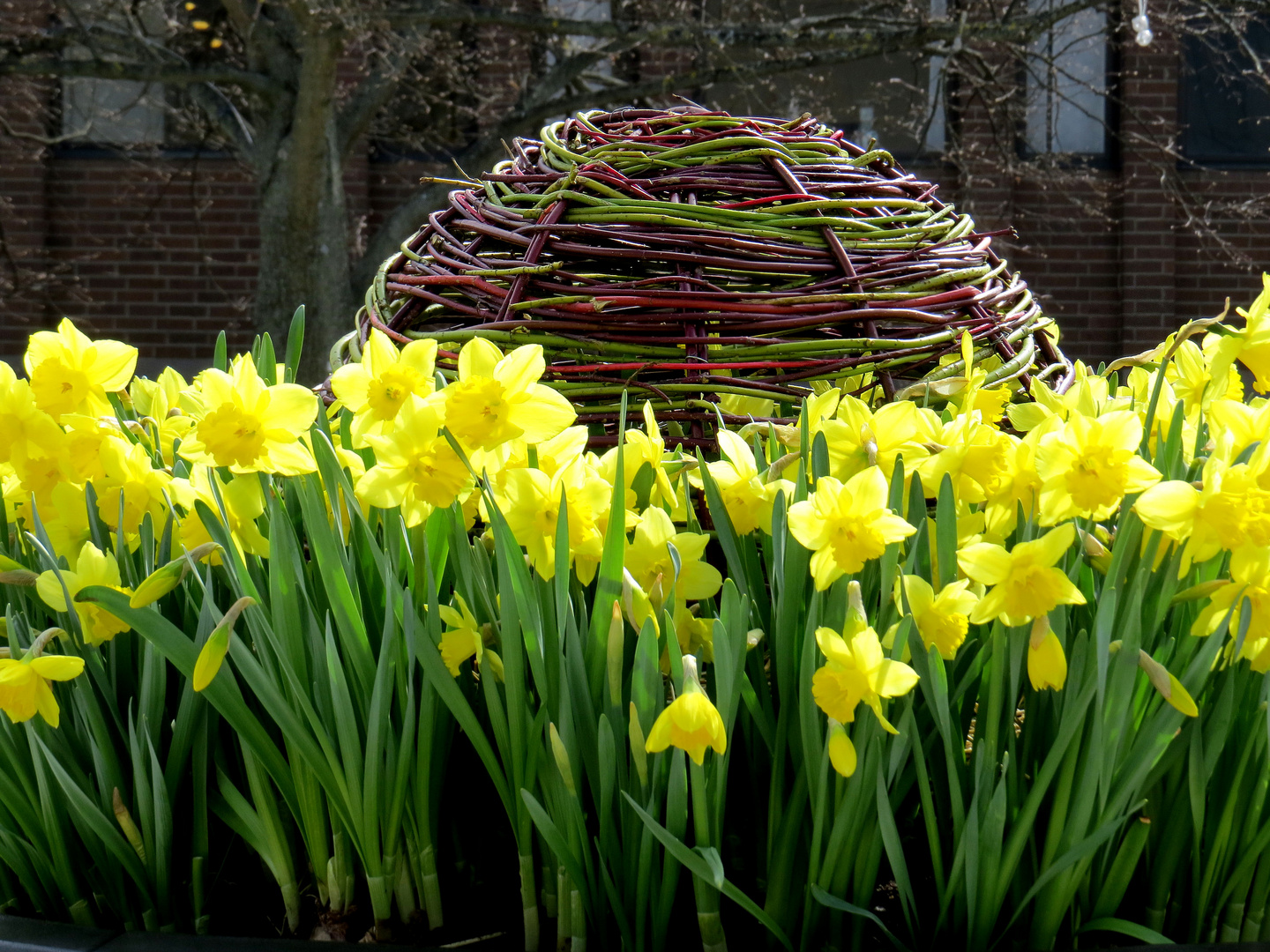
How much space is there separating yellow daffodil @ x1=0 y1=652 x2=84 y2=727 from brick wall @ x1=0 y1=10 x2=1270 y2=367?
651 cm

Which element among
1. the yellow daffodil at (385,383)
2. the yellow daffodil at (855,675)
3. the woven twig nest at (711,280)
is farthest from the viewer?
the woven twig nest at (711,280)

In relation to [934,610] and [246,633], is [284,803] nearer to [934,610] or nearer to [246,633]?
[246,633]

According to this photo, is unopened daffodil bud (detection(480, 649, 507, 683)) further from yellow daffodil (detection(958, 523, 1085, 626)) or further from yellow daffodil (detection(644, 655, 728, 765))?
yellow daffodil (detection(958, 523, 1085, 626))

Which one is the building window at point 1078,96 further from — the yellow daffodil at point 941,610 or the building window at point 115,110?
the yellow daffodil at point 941,610

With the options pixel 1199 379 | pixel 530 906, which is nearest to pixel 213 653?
pixel 530 906

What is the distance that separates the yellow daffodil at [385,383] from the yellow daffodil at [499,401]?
4cm

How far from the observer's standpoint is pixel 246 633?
807 mm

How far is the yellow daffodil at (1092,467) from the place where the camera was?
24.5 inches

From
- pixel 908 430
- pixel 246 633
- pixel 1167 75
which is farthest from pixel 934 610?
pixel 1167 75

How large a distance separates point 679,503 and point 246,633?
0.33 m

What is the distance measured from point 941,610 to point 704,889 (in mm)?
229

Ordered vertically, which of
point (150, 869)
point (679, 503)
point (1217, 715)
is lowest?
point (150, 869)

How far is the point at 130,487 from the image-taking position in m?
0.79

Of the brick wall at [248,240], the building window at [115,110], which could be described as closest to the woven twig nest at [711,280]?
the brick wall at [248,240]
